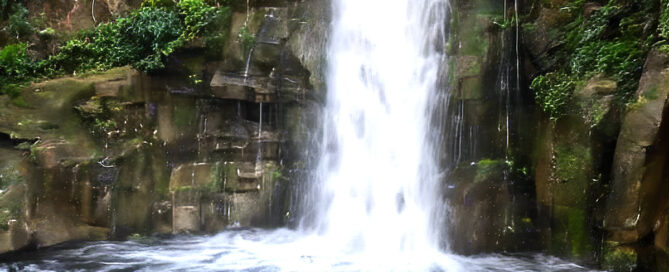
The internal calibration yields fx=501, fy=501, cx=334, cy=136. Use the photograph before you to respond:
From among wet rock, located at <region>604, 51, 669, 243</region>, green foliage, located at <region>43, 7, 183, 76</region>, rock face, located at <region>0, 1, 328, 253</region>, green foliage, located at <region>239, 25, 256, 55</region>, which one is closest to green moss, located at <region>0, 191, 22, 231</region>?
rock face, located at <region>0, 1, 328, 253</region>

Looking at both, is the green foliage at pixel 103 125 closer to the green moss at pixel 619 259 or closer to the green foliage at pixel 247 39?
the green foliage at pixel 247 39


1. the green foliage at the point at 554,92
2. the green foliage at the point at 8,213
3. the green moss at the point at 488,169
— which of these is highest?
the green foliage at the point at 554,92

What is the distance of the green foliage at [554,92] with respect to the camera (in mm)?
7375

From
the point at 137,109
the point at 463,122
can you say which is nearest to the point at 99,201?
the point at 137,109

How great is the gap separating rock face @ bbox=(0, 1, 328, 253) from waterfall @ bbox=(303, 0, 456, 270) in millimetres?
527

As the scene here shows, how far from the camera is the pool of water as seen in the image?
7141 mm

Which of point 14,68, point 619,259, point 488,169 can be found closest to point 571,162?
point 488,169

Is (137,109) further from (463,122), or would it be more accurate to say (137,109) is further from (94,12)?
(463,122)

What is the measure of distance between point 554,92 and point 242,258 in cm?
534

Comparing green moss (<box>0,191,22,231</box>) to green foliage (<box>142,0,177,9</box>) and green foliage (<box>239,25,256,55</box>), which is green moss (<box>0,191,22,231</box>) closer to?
green foliage (<box>142,0,177,9</box>)

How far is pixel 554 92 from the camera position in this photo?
751 centimetres

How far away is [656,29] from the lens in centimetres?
652

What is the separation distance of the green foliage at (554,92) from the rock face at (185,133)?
3791mm

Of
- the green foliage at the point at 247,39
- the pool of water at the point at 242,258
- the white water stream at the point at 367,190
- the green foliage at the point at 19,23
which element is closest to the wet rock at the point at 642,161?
the pool of water at the point at 242,258
